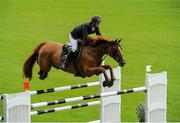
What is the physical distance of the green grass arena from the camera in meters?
14.1

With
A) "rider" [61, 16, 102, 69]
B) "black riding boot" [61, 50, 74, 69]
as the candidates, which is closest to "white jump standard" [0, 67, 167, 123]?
"black riding boot" [61, 50, 74, 69]

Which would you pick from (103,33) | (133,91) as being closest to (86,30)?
(133,91)

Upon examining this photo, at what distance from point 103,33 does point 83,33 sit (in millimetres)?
13261

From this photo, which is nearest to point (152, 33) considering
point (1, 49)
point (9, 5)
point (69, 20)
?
point (69, 20)

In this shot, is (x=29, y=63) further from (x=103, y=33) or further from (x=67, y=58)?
(x=103, y=33)

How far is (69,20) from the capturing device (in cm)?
2550

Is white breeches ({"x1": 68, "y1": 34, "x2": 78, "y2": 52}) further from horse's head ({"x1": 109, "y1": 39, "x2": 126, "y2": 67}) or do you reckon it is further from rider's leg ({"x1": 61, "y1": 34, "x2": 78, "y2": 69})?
horse's head ({"x1": 109, "y1": 39, "x2": 126, "y2": 67})

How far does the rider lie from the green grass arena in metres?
2.75

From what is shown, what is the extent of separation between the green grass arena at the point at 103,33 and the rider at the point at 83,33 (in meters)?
2.75

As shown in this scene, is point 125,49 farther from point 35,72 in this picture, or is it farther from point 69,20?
point 69,20

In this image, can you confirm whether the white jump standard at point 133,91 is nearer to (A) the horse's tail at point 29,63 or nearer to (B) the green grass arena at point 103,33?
(A) the horse's tail at point 29,63

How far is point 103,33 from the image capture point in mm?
22672

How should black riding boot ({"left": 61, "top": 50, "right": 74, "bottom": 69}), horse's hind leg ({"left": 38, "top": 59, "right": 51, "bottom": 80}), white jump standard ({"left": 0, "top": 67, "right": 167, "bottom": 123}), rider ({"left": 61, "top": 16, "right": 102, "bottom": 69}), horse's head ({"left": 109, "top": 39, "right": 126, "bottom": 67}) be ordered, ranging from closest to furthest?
horse's head ({"left": 109, "top": 39, "right": 126, "bottom": 67})
rider ({"left": 61, "top": 16, "right": 102, "bottom": 69})
white jump standard ({"left": 0, "top": 67, "right": 167, "bottom": 123})
black riding boot ({"left": 61, "top": 50, "right": 74, "bottom": 69})
horse's hind leg ({"left": 38, "top": 59, "right": 51, "bottom": 80})

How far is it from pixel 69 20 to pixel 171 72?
31.2 ft
